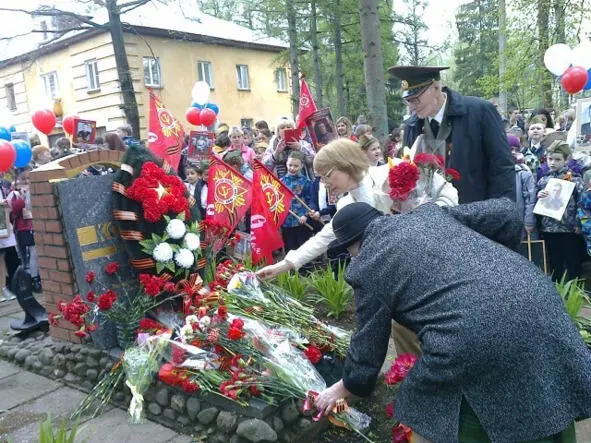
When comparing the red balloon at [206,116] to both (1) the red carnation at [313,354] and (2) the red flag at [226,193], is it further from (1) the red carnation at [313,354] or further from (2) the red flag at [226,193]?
(1) the red carnation at [313,354]

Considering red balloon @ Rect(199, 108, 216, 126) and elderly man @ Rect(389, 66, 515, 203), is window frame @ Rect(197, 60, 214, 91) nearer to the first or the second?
red balloon @ Rect(199, 108, 216, 126)

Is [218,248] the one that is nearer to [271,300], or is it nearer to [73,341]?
[271,300]

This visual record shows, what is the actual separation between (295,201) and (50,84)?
21.1 meters

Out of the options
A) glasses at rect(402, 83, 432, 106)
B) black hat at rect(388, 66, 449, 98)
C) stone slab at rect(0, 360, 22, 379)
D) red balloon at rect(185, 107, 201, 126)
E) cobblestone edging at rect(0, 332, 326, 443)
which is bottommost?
stone slab at rect(0, 360, 22, 379)

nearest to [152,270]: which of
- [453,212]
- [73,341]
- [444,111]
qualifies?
[73,341]

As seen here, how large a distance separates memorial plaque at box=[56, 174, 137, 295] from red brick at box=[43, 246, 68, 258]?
0.18ft

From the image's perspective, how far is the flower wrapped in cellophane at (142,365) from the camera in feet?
10.1

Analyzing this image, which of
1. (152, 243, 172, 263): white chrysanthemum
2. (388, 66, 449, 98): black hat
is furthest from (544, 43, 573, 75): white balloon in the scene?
(152, 243, 172, 263): white chrysanthemum

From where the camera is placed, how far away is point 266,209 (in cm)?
501

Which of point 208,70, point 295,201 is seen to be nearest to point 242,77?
point 208,70

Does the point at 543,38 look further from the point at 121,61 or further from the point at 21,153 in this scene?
the point at 21,153

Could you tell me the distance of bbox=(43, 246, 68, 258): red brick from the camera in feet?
13.3

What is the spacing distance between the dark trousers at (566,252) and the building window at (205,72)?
19749 millimetres

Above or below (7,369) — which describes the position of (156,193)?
above
